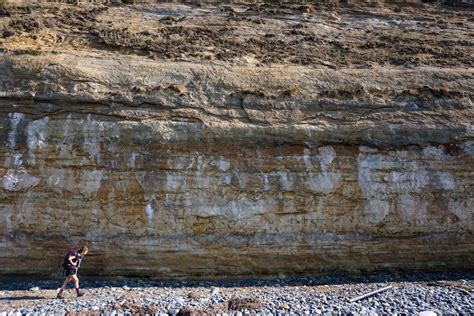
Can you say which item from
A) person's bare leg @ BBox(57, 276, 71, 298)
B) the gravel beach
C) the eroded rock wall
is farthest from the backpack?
the gravel beach

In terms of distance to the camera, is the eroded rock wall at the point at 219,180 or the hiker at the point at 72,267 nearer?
the hiker at the point at 72,267

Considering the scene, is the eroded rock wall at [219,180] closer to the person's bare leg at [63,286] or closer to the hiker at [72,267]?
the hiker at [72,267]

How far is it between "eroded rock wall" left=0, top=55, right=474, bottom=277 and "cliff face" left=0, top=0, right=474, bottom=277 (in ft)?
0.09

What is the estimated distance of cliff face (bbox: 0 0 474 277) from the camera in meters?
9.84

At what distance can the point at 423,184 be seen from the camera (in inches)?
403

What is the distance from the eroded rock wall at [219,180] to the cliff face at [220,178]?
1.1 inches

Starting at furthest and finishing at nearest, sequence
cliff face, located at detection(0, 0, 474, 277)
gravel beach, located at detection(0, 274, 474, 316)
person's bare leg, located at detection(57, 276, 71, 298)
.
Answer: cliff face, located at detection(0, 0, 474, 277) → person's bare leg, located at detection(57, 276, 71, 298) → gravel beach, located at detection(0, 274, 474, 316)

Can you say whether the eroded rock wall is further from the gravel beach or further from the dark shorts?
the dark shorts

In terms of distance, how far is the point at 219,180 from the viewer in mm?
10031

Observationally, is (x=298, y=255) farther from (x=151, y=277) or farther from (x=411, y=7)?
(x=411, y=7)

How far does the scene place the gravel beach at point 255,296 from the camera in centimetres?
867

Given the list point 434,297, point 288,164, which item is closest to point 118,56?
point 288,164

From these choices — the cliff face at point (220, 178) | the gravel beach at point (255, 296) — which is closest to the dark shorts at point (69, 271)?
the gravel beach at point (255, 296)

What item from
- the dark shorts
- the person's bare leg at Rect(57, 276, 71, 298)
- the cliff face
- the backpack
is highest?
the cliff face
